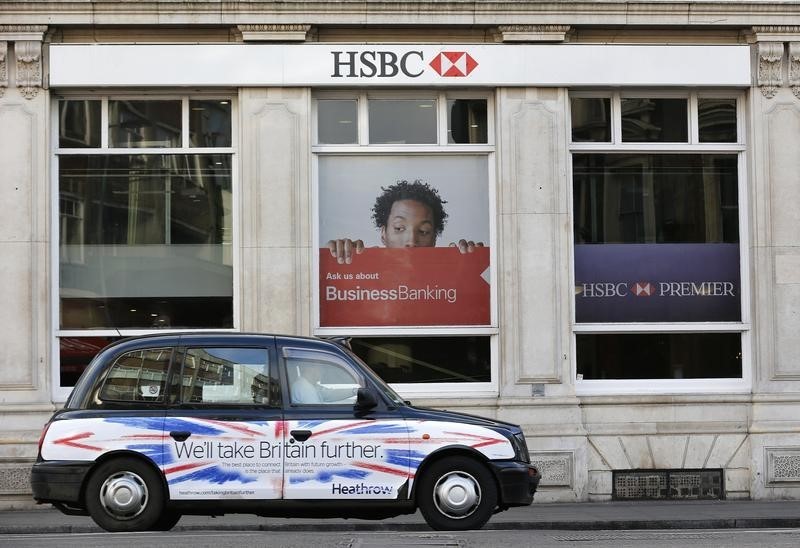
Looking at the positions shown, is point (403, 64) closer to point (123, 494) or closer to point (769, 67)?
point (769, 67)

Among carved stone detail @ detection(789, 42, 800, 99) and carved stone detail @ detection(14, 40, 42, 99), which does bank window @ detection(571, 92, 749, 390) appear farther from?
carved stone detail @ detection(14, 40, 42, 99)

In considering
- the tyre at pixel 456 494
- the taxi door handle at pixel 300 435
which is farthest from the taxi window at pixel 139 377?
the tyre at pixel 456 494

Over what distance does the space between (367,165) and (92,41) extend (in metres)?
3.83

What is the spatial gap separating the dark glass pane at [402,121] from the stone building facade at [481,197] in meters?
0.03

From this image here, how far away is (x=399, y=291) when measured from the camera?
685 inches

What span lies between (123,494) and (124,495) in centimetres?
1

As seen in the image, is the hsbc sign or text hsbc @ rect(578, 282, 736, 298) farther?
text hsbc @ rect(578, 282, 736, 298)

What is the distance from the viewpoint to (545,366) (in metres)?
17.1

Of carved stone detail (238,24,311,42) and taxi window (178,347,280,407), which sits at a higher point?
carved stone detail (238,24,311,42)

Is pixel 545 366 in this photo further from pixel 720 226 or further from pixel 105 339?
pixel 105 339

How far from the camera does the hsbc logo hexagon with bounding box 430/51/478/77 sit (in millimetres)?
17141

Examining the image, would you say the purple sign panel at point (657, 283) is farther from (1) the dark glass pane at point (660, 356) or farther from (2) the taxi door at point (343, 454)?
(2) the taxi door at point (343, 454)

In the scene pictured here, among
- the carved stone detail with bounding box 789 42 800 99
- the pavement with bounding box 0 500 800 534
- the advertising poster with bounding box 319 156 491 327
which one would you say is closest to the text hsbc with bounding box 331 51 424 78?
the advertising poster with bounding box 319 156 491 327

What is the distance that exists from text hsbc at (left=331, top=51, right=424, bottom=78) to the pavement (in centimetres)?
565
